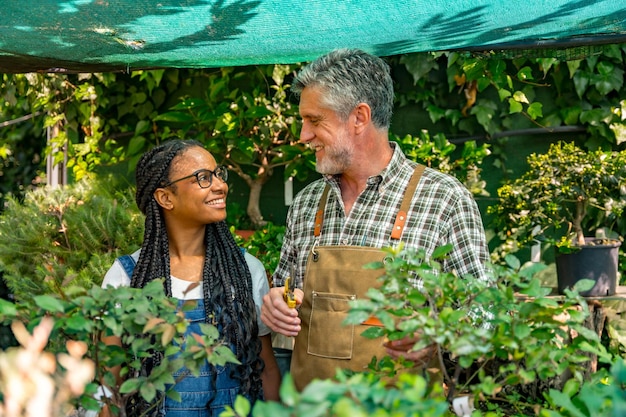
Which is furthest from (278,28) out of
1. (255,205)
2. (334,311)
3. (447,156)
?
(255,205)

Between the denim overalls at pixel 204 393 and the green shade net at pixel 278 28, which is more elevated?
the green shade net at pixel 278 28

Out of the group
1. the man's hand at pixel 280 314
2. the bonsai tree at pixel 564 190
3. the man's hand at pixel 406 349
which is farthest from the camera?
the bonsai tree at pixel 564 190

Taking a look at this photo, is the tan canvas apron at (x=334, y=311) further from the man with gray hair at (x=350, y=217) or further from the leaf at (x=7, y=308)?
the leaf at (x=7, y=308)

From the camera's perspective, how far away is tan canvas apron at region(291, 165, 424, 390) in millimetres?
2246

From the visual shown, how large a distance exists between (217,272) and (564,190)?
1.79 meters

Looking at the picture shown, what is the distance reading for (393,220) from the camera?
2363mm

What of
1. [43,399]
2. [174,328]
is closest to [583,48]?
[174,328]

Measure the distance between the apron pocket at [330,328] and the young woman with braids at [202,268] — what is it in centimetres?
16

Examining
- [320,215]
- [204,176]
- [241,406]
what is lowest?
[241,406]

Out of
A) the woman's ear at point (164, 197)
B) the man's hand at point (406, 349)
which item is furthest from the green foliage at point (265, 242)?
the man's hand at point (406, 349)

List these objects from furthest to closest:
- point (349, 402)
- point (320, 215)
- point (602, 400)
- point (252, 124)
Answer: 1. point (252, 124)
2. point (320, 215)
3. point (602, 400)
4. point (349, 402)

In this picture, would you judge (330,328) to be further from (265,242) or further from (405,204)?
(265,242)

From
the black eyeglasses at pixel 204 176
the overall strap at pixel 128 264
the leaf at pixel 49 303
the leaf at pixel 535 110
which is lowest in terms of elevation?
the overall strap at pixel 128 264

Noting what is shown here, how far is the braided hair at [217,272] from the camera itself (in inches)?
89.4
